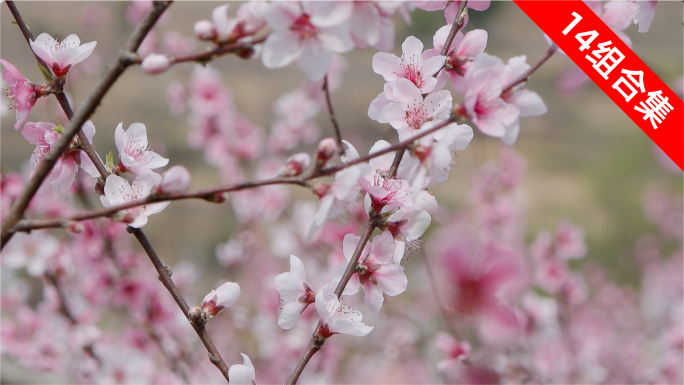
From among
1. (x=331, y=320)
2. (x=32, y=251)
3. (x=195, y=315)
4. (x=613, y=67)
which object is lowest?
(x=32, y=251)

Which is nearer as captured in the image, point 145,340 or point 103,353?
point 103,353

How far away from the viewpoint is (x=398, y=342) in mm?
2527

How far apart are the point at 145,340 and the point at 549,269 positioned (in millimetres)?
1778

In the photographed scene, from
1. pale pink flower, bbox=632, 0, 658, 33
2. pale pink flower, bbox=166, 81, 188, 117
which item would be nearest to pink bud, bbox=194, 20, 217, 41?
pale pink flower, bbox=632, 0, 658, 33

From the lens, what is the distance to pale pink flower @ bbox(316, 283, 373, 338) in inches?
24.1

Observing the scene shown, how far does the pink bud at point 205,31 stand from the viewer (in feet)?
1.72

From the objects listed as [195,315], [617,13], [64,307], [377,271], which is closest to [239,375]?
[195,315]

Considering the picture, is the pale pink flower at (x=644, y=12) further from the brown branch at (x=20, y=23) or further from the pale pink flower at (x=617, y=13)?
the brown branch at (x=20, y=23)

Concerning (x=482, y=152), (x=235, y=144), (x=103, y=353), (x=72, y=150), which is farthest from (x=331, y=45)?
(x=482, y=152)

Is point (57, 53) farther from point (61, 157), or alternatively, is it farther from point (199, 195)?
point (199, 195)

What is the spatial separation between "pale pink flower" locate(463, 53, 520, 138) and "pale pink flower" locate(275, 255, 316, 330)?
336mm

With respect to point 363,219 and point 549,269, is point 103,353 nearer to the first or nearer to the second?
point 363,219

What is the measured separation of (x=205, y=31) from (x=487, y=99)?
352 mm

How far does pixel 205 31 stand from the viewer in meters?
0.53
